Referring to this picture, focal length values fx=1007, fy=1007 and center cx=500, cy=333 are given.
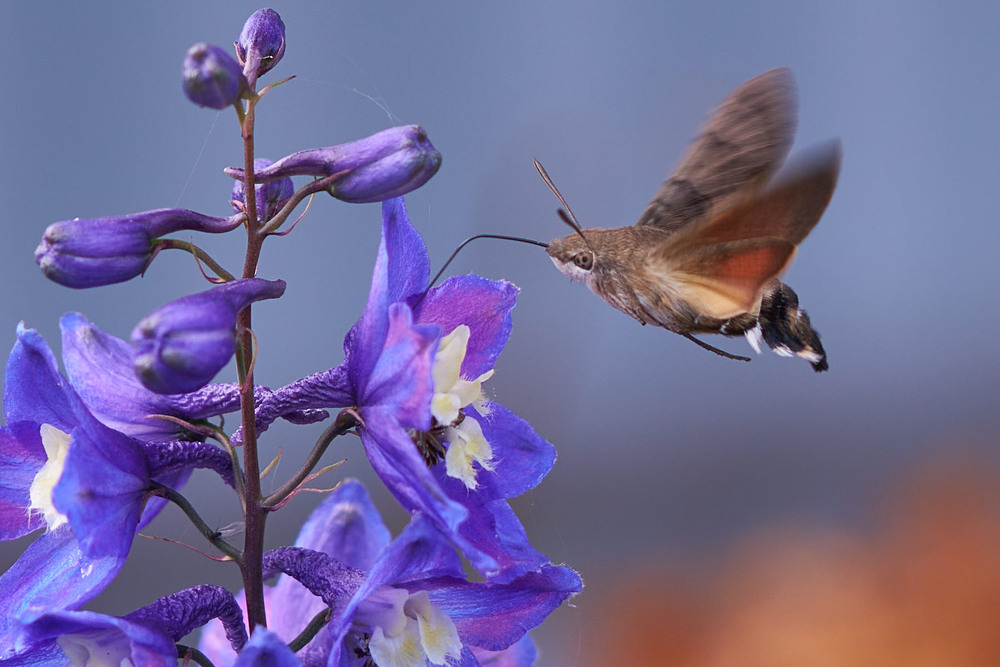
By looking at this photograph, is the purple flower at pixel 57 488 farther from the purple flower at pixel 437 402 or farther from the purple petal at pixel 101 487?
the purple flower at pixel 437 402

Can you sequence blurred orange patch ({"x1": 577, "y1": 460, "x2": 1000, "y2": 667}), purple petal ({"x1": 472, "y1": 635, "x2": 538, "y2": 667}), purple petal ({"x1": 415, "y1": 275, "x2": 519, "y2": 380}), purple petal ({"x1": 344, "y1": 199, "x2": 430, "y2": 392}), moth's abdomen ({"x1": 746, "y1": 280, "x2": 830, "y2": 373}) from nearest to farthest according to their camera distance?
1. purple petal ({"x1": 344, "y1": 199, "x2": 430, "y2": 392})
2. purple petal ({"x1": 415, "y1": 275, "x2": 519, "y2": 380})
3. purple petal ({"x1": 472, "y1": 635, "x2": 538, "y2": 667})
4. moth's abdomen ({"x1": 746, "y1": 280, "x2": 830, "y2": 373})
5. blurred orange patch ({"x1": 577, "y1": 460, "x2": 1000, "y2": 667})

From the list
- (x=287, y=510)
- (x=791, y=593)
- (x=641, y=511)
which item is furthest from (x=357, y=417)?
(x=641, y=511)

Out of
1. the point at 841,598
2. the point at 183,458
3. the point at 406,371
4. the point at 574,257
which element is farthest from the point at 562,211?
the point at 841,598

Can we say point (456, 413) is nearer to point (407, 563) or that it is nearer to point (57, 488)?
point (407, 563)

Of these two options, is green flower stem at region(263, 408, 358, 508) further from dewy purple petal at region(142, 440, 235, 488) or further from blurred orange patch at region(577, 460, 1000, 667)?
blurred orange patch at region(577, 460, 1000, 667)

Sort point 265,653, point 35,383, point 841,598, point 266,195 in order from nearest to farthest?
1. point 265,653
2. point 35,383
3. point 266,195
4. point 841,598

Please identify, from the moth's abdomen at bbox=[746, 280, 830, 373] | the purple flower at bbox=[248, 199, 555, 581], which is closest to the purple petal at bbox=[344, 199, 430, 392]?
the purple flower at bbox=[248, 199, 555, 581]

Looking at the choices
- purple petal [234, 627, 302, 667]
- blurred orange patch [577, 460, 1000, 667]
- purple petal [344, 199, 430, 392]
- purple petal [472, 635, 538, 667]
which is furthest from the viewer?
blurred orange patch [577, 460, 1000, 667]
